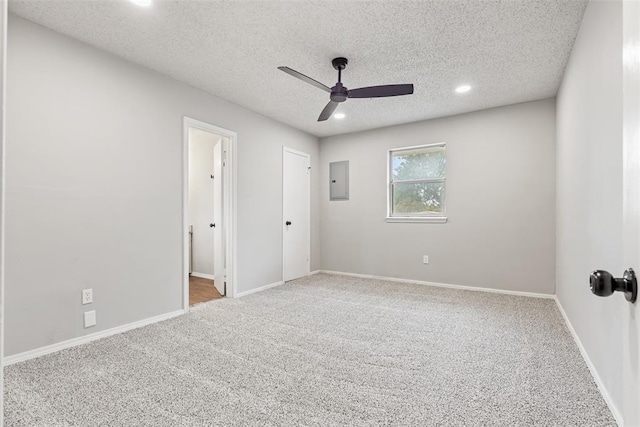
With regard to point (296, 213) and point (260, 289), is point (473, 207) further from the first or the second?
point (260, 289)

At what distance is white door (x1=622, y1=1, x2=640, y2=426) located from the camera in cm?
65

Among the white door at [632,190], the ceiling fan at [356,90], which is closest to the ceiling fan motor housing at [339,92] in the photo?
the ceiling fan at [356,90]

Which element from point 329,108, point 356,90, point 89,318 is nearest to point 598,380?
point 356,90

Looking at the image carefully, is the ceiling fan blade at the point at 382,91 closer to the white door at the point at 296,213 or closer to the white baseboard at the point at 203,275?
the white door at the point at 296,213

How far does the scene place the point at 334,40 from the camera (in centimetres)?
265

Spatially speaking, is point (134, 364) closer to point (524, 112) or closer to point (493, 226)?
point (493, 226)

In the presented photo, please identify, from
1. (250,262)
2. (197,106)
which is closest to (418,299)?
(250,262)

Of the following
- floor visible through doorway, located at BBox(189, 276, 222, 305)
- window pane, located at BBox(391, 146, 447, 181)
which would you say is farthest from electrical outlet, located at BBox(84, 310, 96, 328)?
window pane, located at BBox(391, 146, 447, 181)

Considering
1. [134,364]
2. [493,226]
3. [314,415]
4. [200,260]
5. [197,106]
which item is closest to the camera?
[314,415]

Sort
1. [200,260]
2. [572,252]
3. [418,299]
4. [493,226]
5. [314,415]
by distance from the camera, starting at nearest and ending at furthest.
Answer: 1. [314,415]
2. [572,252]
3. [418,299]
4. [493,226]
5. [200,260]

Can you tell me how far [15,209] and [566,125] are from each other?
479 centimetres

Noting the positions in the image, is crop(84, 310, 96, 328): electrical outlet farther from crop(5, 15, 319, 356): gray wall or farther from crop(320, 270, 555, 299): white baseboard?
crop(320, 270, 555, 299): white baseboard

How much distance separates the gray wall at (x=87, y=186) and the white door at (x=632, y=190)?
3.29 metres

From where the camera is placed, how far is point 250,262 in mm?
4363
